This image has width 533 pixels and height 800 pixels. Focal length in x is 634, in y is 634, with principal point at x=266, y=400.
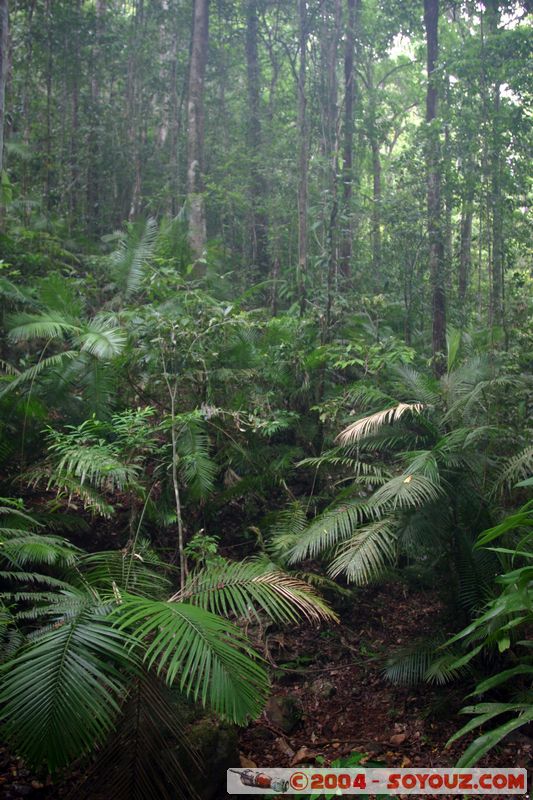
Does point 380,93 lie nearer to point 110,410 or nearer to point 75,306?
point 75,306

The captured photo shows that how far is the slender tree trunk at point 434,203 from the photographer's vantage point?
9.12 metres

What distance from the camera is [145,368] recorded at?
653 centimetres

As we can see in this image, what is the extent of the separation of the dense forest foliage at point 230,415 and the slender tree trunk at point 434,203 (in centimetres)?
5

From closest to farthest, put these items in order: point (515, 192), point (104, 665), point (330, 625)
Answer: point (104, 665) < point (330, 625) < point (515, 192)

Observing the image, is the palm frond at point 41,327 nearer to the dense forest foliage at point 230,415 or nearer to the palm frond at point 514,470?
the dense forest foliage at point 230,415

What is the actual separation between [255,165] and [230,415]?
8.88m

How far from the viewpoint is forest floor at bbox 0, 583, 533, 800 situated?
394 centimetres

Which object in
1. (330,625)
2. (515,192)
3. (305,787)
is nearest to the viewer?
(305,787)

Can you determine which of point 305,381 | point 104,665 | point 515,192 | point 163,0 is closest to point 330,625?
point 305,381

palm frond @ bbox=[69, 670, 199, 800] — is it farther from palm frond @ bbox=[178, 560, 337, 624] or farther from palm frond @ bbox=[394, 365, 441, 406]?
palm frond @ bbox=[394, 365, 441, 406]

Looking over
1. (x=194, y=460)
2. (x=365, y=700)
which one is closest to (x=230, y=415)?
(x=194, y=460)

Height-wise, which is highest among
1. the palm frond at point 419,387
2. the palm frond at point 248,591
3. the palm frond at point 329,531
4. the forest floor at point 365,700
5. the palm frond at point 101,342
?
the palm frond at point 101,342

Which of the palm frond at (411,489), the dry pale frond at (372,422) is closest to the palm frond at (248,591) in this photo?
the palm frond at (411,489)

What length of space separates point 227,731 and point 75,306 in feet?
15.5
